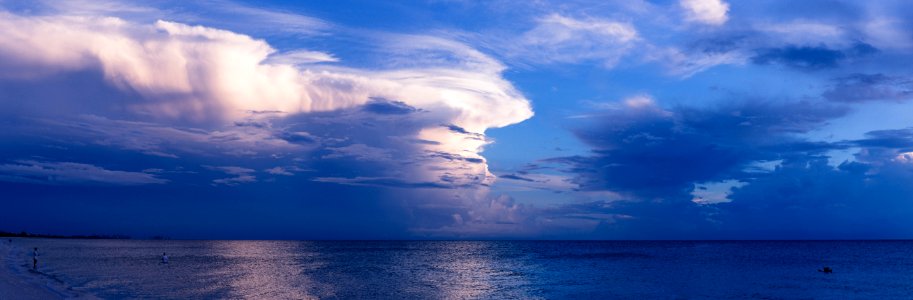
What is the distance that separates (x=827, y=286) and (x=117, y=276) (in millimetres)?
63078

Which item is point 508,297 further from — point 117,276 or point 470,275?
point 117,276

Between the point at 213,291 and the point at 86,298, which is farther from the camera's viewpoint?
the point at 213,291

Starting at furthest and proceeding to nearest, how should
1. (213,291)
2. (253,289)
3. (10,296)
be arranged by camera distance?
1. (253,289)
2. (213,291)
3. (10,296)

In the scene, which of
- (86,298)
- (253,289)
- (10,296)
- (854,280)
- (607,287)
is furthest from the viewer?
(854,280)

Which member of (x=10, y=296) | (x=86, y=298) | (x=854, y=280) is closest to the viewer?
(x=10, y=296)

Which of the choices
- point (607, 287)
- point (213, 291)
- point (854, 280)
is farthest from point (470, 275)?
point (854, 280)

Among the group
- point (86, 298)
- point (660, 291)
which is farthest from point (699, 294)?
point (86, 298)

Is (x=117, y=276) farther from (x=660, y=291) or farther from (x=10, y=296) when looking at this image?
(x=660, y=291)

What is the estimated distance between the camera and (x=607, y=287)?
54.6m

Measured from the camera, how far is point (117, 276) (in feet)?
183

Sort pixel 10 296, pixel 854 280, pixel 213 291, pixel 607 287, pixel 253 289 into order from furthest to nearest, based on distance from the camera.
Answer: pixel 854 280
pixel 607 287
pixel 253 289
pixel 213 291
pixel 10 296

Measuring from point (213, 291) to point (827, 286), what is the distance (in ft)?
170

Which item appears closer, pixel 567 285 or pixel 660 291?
pixel 660 291

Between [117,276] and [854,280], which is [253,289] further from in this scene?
[854,280]
